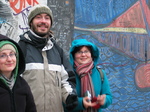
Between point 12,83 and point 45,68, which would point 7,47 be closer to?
point 12,83

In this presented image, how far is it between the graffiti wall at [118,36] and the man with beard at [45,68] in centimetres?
218

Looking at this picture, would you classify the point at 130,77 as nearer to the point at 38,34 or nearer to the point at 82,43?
the point at 82,43

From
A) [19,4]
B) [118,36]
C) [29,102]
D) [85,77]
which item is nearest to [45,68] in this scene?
[29,102]

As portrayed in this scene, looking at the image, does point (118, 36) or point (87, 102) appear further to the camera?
point (118, 36)

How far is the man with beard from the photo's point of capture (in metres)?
2.82

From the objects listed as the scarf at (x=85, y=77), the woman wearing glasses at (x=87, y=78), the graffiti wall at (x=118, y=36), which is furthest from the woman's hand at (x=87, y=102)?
the graffiti wall at (x=118, y=36)

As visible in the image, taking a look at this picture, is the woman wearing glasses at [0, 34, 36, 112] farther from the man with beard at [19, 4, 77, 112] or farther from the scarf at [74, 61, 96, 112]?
the scarf at [74, 61, 96, 112]

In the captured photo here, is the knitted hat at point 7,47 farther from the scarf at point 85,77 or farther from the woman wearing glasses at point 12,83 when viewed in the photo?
the scarf at point 85,77

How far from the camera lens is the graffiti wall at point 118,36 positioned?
5367 millimetres

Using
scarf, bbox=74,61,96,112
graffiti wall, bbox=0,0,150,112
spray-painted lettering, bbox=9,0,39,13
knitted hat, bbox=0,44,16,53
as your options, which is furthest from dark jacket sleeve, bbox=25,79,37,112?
graffiti wall, bbox=0,0,150,112

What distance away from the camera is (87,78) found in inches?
131

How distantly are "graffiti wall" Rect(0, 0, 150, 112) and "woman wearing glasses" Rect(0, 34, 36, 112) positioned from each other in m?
2.65

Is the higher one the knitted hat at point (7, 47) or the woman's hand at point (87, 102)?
the knitted hat at point (7, 47)

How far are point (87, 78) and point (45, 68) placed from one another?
0.68 metres
